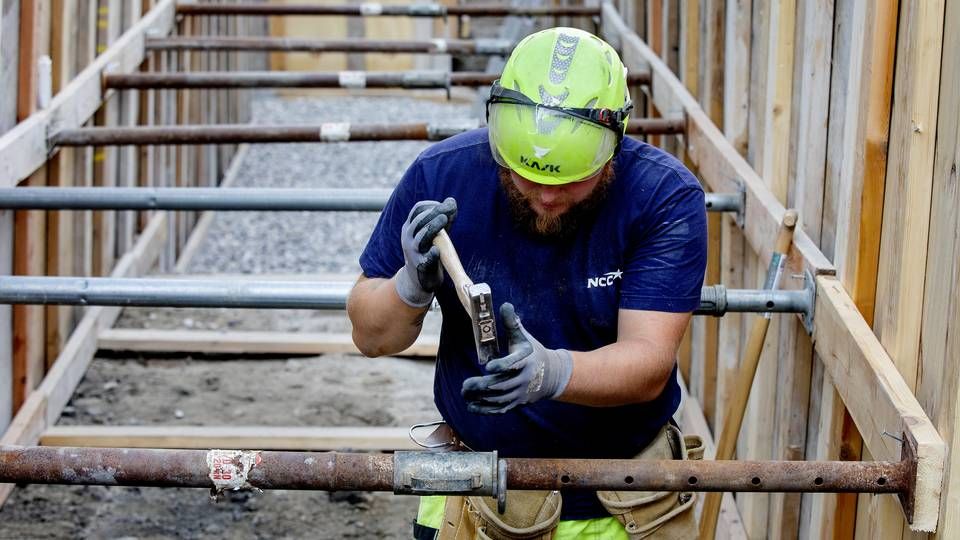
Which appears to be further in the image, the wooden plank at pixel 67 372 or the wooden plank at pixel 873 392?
the wooden plank at pixel 67 372

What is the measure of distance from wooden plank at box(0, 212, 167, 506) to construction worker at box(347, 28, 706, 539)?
2926 mm

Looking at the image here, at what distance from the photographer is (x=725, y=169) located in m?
5.35

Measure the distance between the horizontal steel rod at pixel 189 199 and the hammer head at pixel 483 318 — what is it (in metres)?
2.52

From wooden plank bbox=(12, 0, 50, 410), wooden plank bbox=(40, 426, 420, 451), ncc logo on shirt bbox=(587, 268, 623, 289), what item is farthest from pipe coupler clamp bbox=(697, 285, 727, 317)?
wooden plank bbox=(12, 0, 50, 410)

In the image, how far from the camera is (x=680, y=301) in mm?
3207

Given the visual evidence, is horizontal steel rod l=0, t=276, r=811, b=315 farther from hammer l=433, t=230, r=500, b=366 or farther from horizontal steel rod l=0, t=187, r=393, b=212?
hammer l=433, t=230, r=500, b=366

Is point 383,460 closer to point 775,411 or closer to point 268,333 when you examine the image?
point 775,411

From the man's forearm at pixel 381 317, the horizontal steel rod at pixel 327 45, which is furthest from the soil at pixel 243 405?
the man's forearm at pixel 381 317

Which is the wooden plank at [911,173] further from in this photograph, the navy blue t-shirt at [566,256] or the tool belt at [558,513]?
the tool belt at [558,513]

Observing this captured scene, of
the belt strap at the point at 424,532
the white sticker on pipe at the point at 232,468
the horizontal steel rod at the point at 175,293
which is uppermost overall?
the horizontal steel rod at the point at 175,293

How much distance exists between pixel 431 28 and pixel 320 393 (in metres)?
10.0

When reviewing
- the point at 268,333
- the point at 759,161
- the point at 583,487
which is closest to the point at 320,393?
the point at 268,333

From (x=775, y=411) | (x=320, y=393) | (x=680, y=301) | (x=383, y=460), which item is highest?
(x=680, y=301)

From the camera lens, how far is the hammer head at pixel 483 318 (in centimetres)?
274
